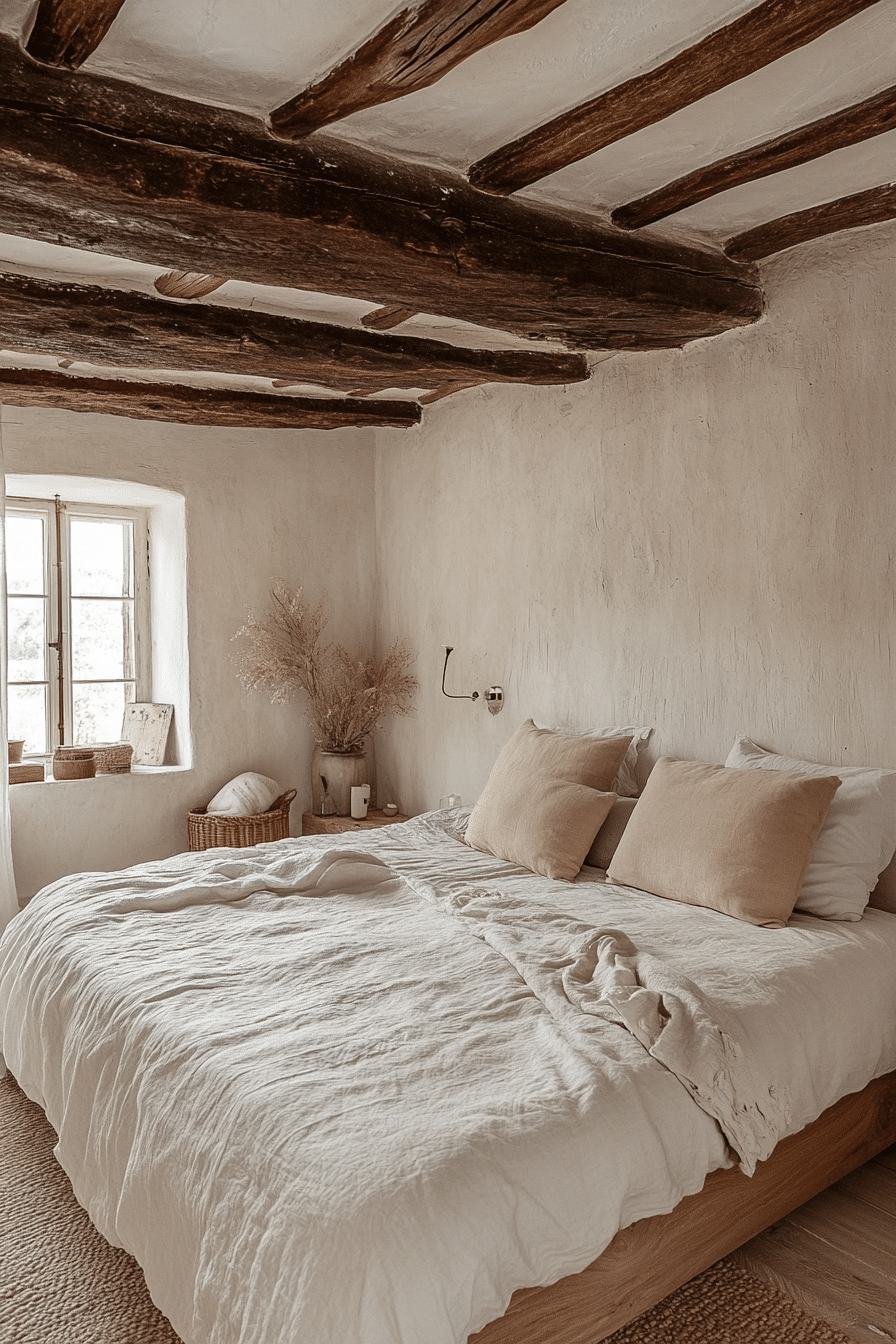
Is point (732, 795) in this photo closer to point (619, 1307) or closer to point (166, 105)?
point (619, 1307)

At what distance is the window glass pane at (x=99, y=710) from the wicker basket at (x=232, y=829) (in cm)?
71

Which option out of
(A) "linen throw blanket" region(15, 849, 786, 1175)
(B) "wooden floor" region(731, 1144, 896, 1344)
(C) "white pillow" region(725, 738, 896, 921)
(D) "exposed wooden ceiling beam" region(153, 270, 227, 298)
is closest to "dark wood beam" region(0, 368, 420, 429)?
(D) "exposed wooden ceiling beam" region(153, 270, 227, 298)

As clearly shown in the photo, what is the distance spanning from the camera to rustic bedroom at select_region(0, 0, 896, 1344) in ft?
5.32

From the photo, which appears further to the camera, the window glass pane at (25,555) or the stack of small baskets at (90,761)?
the window glass pane at (25,555)

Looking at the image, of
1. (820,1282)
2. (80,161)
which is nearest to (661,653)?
(820,1282)

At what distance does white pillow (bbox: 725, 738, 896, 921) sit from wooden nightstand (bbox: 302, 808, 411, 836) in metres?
2.12

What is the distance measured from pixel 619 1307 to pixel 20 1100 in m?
1.93

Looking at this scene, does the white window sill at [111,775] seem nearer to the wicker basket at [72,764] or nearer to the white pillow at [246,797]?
the wicker basket at [72,764]

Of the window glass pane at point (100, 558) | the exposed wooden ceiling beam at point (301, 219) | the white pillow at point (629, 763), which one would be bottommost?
the white pillow at point (629, 763)

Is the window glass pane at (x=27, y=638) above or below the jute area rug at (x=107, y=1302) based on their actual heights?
above

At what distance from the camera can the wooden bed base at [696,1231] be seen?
163 centimetres

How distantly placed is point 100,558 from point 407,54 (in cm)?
351

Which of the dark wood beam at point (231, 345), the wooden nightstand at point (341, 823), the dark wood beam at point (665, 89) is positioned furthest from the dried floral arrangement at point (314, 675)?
the dark wood beam at point (665, 89)

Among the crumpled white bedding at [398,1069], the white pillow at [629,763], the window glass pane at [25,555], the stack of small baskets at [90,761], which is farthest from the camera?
the window glass pane at [25,555]
